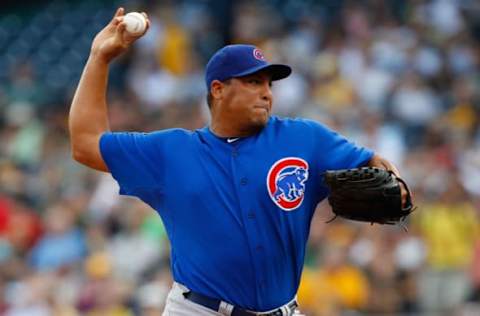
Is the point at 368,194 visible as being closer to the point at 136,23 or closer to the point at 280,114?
the point at 136,23

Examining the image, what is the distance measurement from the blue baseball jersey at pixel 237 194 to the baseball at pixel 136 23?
457mm

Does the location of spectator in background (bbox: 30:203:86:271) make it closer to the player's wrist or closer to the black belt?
the player's wrist

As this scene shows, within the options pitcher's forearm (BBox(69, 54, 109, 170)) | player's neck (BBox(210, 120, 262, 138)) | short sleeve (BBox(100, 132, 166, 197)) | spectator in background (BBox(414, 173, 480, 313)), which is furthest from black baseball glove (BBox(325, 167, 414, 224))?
spectator in background (BBox(414, 173, 480, 313))

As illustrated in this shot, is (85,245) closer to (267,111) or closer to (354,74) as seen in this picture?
(354,74)

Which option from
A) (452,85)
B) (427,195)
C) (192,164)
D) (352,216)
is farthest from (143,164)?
(452,85)

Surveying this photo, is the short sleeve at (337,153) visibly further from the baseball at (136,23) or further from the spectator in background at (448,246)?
the spectator in background at (448,246)

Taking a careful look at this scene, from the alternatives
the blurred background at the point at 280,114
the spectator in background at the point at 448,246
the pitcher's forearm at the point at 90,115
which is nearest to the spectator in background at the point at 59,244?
the blurred background at the point at 280,114

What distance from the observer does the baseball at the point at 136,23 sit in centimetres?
521

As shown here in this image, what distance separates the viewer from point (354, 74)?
1231cm

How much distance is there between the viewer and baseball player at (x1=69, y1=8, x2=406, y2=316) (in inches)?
198

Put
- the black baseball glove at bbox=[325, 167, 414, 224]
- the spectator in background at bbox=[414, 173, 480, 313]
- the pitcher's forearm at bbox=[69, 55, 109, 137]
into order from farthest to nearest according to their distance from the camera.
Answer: the spectator in background at bbox=[414, 173, 480, 313] → the pitcher's forearm at bbox=[69, 55, 109, 137] → the black baseball glove at bbox=[325, 167, 414, 224]

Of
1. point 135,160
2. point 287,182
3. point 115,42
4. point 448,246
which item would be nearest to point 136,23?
point 115,42

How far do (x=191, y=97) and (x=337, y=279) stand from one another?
12.5ft

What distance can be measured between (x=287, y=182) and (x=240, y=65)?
0.56 meters
